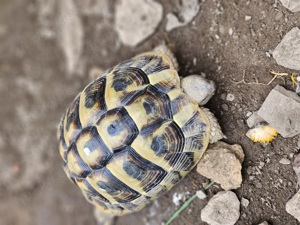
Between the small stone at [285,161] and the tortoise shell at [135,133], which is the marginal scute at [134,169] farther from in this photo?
the small stone at [285,161]

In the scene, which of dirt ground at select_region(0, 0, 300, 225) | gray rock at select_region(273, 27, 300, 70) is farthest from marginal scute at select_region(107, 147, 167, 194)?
gray rock at select_region(273, 27, 300, 70)

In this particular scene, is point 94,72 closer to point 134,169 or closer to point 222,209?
point 134,169

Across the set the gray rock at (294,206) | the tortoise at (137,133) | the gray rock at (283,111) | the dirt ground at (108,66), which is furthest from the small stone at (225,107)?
the gray rock at (294,206)

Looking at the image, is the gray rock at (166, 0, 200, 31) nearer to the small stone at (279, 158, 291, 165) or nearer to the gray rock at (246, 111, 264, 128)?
the gray rock at (246, 111, 264, 128)

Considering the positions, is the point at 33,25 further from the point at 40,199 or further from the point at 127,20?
the point at 40,199

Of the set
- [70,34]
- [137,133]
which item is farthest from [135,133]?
[70,34]

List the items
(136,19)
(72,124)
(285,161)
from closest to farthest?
1. (285,161)
2. (72,124)
3. (136,19)
